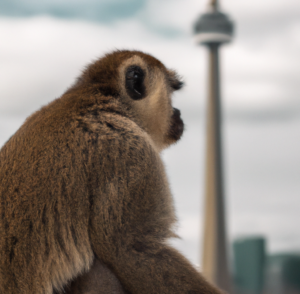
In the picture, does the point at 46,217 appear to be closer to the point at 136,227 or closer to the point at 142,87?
the point at 136,227

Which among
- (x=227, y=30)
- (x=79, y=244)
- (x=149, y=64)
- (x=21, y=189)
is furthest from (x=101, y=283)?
(x=227, y=30)

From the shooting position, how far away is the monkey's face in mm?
2961

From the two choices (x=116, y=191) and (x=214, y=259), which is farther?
(x=214, y=259)

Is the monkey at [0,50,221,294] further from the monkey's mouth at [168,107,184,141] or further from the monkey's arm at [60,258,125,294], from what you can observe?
the monkey's mouth at [168,107,184,141]

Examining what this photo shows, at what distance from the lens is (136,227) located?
2.43 m

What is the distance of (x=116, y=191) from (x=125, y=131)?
0.36 metres

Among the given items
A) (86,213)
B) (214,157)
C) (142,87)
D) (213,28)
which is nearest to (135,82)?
(142,87)

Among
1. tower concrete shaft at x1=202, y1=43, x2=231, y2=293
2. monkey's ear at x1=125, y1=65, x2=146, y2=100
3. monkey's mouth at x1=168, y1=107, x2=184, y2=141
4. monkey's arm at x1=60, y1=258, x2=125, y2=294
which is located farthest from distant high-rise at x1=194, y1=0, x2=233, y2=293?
monkey's arm at x1=60, y1=258, x2=125, y2=294

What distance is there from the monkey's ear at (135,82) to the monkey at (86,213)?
35 centimetres

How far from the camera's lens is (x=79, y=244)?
244 cm

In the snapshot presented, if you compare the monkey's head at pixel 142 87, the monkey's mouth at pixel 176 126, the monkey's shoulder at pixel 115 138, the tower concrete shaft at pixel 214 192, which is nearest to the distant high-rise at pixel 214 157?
the tower concrete shaft at pixel 214 192

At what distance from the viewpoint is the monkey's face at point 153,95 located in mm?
2961

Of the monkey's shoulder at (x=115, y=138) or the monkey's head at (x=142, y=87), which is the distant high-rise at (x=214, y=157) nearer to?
the monkey's head at (x=142, y=87)

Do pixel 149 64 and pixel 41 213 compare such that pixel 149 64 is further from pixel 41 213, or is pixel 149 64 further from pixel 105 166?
pixel 41 213
